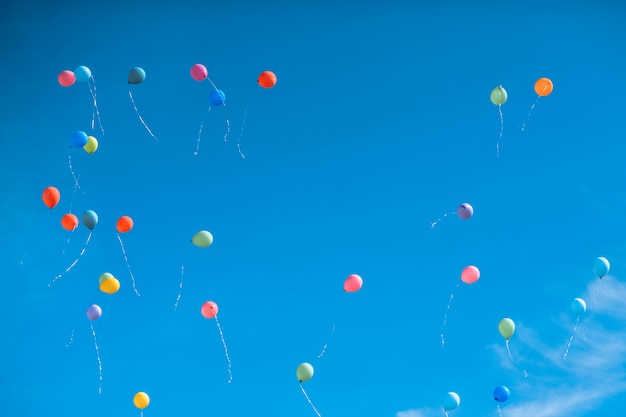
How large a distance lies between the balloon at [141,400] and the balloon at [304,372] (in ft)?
8.34

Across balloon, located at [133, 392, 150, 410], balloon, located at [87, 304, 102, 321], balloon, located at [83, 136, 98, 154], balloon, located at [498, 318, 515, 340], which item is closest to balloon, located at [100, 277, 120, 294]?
balloon, located at [87, 304, 102, 321]

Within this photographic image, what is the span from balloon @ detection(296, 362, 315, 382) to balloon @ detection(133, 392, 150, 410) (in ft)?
8.34

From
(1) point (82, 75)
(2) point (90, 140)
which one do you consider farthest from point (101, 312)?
(1) point (82, 75)

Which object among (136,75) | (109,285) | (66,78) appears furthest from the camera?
(66,78)

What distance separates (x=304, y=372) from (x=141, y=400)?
8.98 feet

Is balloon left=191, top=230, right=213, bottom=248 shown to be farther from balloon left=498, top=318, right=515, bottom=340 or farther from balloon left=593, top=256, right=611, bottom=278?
balloon left=593, top=256, right=611, bottom=278

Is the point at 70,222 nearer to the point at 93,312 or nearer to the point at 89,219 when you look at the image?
the point at 89,219

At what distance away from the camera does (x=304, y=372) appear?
50.0 ft

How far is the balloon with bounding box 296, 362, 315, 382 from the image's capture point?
1523cm

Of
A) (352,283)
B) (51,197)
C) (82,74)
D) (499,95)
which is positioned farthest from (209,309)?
(499,95)

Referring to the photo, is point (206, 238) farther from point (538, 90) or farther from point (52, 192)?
point (538, 90)

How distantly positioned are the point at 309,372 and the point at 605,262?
4.90 metres

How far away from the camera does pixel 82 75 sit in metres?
15.8

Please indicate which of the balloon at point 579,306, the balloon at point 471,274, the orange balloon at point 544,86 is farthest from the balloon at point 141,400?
the orange balloon at point 544,86
